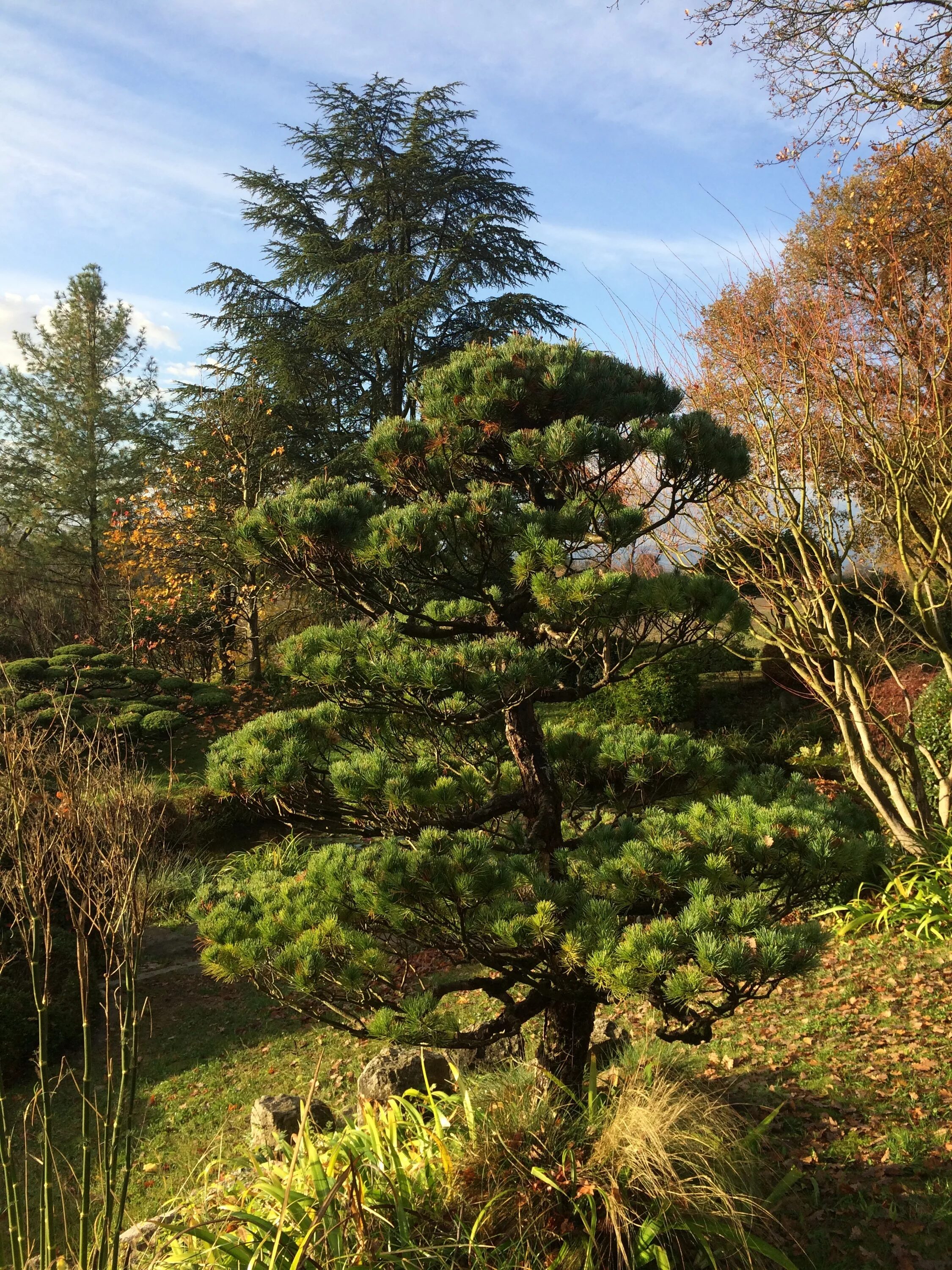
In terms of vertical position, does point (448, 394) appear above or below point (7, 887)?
above

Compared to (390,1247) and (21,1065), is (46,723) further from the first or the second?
(390,1247)

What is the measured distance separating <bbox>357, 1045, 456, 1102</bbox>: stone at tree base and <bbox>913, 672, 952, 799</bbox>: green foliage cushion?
19.7 ft

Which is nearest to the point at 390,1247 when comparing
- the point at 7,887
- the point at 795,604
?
the point at 7,887

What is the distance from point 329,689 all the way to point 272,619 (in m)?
12.1

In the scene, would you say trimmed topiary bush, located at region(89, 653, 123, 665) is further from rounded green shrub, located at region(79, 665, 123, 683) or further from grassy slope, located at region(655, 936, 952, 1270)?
grassy slope, located at region(655, 936, 952, 1270)

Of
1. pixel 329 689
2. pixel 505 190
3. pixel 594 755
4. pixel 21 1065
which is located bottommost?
pixel 21 1065

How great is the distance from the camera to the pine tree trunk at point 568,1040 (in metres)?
3.35

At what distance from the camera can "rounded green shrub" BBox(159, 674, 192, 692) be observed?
41.0ft

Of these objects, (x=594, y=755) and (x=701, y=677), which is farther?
(x=701, y=677)

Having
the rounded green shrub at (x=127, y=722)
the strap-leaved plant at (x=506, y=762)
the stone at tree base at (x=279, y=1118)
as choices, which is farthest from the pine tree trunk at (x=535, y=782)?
the rounded green shrub at (x=127, y=722)

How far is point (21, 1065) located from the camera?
214 inches

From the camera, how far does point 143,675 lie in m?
12.4

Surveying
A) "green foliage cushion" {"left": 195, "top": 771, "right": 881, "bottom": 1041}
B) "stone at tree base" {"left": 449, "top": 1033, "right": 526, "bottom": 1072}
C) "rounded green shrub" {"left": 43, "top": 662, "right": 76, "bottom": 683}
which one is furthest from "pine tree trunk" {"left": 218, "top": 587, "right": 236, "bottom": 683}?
"green foliage cushion" {"left": 195, "top": 771, "right": 881, "bottom": 1041}

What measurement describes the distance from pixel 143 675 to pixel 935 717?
10.1 m
